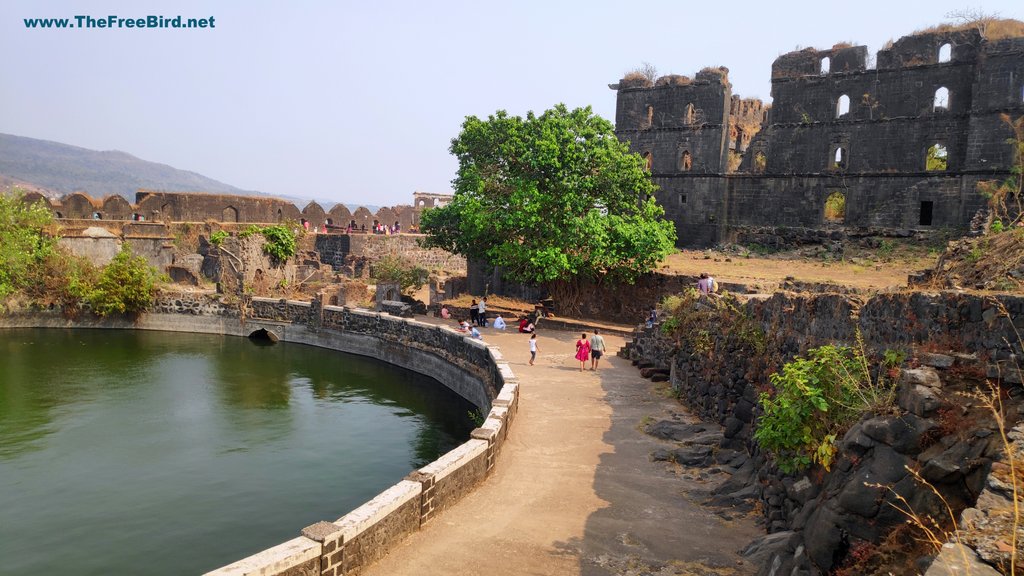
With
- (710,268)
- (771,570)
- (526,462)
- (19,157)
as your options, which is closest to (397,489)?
(526,462)

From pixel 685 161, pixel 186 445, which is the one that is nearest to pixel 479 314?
pixel 186 445

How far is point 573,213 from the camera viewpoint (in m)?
22.5

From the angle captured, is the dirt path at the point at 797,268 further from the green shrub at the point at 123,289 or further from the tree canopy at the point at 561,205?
the green shrub at the point at 123,289

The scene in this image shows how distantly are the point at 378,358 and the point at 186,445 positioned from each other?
9209 mm

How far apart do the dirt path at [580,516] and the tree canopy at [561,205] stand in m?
9.66

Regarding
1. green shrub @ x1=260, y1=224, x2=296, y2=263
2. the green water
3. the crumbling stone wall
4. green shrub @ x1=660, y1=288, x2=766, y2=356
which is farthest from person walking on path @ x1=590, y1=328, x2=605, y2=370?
the crumbling stone wall

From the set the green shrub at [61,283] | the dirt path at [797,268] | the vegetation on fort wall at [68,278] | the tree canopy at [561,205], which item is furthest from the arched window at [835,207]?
the green shrub at [61,283]

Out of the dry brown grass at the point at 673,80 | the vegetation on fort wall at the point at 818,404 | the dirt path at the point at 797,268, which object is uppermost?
the dry brown grass at the point at 673,80

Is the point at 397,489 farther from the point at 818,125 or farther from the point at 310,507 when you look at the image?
the point at 818,125

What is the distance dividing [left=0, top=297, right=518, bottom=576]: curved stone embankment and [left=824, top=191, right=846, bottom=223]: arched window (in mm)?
18457

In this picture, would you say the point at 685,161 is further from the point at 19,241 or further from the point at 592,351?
the point at 19,241

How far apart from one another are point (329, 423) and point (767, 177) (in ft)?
71.9

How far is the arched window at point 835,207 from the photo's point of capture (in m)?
30.5

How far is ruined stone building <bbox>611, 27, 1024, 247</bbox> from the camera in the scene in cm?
2633
